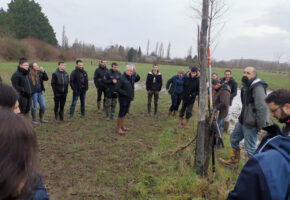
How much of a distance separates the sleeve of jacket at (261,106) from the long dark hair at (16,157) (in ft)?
11.5

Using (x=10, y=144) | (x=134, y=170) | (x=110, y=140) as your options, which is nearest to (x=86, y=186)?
(x=134, y=170)

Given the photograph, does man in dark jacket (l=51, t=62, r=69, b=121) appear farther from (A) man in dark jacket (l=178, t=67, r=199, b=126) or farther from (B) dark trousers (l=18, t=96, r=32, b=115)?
(A) man in dark jacket (l=178, t=67, r=199, b=126)

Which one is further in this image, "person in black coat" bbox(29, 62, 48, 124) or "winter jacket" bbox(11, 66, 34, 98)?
"person in black coat" bbox(29, 62, 48, 124)

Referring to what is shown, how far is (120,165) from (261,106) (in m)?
2.96

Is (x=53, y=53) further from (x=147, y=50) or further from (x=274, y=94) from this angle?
(x=147, y=50)

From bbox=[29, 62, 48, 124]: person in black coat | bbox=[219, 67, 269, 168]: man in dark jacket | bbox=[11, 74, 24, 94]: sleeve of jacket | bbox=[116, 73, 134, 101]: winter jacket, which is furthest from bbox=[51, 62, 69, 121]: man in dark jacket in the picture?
bbox=[219, 67, 269, 168]: man in dark jacket

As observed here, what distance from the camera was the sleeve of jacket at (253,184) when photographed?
121 centimetres

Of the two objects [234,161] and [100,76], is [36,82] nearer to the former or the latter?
[100,76]

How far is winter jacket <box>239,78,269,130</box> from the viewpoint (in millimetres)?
3281

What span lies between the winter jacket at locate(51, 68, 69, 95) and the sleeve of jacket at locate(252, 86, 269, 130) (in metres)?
5.31

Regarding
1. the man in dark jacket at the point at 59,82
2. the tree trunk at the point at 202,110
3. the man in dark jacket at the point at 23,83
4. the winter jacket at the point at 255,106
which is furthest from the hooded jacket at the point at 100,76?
the winter jacket at the point at 255,106

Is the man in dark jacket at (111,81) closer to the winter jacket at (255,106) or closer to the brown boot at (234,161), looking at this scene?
the brown boot at (234,161)

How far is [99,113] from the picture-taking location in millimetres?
7723

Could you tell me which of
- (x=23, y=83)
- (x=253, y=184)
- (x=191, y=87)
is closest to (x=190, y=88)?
(x=191, y=87)
